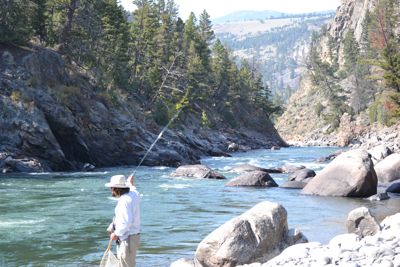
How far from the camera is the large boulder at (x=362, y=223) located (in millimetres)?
A: 13616

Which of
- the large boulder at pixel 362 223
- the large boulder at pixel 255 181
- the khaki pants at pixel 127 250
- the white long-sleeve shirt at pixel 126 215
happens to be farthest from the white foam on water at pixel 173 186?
the white long-sleeve shirt at pixel 126 215

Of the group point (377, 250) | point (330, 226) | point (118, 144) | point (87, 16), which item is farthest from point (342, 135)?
point (377, 250)

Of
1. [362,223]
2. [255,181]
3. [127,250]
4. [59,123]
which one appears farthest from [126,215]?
[59,123]

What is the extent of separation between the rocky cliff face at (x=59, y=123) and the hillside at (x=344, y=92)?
109ft

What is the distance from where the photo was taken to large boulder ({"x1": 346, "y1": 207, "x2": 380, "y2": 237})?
13.6 meters

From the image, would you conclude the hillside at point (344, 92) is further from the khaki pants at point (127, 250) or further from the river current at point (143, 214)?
the khaki pants at point (127, 250)

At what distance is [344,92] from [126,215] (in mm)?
114992

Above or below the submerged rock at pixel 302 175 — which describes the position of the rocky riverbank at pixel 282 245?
above

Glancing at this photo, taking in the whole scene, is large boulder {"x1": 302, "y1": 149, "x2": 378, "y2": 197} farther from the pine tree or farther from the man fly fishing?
the pine tree

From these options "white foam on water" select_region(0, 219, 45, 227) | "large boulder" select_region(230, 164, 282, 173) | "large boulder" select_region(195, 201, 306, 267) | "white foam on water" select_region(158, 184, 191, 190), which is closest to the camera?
"large boulder" select_region(195, 201, 306, 267)

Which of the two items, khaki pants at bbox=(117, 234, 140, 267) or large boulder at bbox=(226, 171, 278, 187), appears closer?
khaki pants at bbox=(117, 234, 140, 267)

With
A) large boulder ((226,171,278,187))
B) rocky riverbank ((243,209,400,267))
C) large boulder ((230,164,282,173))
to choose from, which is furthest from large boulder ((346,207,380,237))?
large boulder ((230,164,282,173))

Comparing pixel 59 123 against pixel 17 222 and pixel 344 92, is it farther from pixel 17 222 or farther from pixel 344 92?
pixel 344 92

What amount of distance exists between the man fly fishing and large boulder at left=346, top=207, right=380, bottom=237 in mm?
6071
